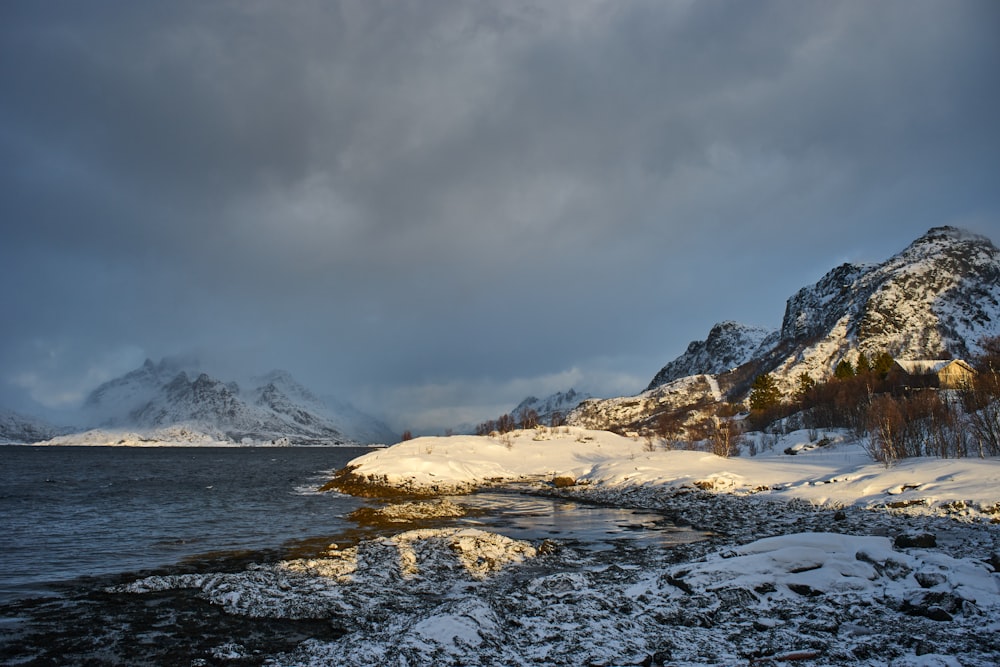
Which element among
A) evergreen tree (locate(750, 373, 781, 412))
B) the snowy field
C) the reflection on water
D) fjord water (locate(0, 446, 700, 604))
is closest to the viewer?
the snowy field

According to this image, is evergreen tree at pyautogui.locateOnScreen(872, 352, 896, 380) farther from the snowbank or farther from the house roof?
the snowbank

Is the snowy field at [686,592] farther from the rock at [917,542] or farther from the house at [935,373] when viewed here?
the house at [935,373]

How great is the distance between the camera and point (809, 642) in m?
8.98

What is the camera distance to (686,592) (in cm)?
1216

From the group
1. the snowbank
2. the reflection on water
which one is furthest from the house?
the reflection on water

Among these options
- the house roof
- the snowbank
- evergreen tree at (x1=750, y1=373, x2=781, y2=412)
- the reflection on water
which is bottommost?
the reflection on water

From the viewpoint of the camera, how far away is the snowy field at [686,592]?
9.05 metres

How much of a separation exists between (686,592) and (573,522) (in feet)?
53.8

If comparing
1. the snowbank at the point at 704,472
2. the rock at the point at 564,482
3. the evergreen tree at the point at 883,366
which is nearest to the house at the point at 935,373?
the evergreen tree at the point at 883,366

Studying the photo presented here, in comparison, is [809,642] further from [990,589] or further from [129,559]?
[129,559]

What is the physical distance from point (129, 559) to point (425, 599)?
12973mm

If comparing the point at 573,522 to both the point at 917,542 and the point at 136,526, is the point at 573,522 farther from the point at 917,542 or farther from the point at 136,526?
the point at 136,526

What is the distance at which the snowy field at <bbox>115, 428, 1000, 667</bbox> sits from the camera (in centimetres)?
905

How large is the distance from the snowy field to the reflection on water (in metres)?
1.49
